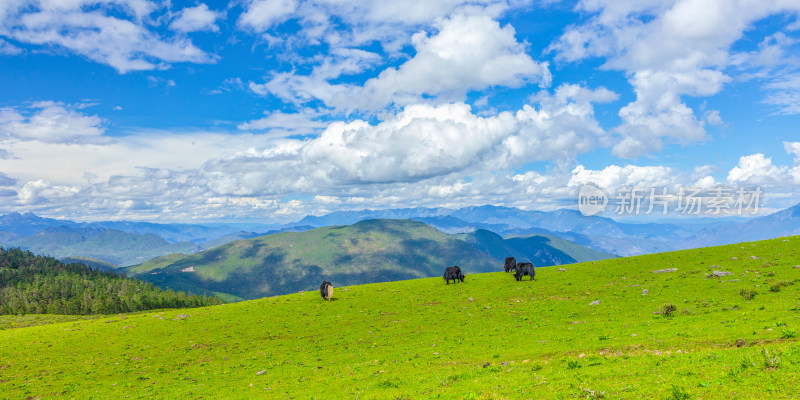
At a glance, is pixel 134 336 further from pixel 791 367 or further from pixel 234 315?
pixel 791 367

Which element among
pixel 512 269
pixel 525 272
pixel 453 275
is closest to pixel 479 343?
pixel 525 272

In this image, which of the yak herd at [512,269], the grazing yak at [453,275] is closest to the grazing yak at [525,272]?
the yak herd at [512,269]

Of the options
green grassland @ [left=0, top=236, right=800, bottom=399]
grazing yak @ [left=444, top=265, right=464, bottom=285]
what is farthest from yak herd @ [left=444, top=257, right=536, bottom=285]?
green grassland @ [left=0, top=236, right=800, bottom=399]

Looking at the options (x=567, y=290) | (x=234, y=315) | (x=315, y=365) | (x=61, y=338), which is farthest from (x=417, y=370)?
(x=61, y=338)

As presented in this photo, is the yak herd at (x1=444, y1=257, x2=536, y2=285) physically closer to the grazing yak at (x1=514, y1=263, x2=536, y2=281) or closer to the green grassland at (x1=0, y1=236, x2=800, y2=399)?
the grazing yak at (x1=514, y1=263, x2=536, y2=281)

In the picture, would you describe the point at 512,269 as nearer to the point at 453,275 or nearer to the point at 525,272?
the point at 525,272

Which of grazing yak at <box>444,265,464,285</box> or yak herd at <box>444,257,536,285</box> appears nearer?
yak herd at <box>444,257,536,285</box>

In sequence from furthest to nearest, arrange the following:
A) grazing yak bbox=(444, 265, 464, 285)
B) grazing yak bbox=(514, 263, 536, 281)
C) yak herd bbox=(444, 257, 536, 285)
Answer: grazing yak bbox=(444, 265, 464, 285), yak herd bbox=(444, 257, 536, 285), grazing yak bbox=(514, 263, 536, 281)

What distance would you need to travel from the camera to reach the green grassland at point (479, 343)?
60.0ft

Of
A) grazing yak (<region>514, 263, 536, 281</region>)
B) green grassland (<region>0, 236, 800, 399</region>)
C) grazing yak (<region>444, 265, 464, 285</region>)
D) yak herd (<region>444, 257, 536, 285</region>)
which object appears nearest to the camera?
green grassland (<region>0, 236, 800, 399</region>)

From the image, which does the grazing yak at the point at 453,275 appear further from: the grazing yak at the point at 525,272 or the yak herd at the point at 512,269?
the grazing yak at the point at 525,272

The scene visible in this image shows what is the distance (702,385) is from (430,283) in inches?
2234

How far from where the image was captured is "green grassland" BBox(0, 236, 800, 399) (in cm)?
1828

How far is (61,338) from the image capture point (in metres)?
47.9
